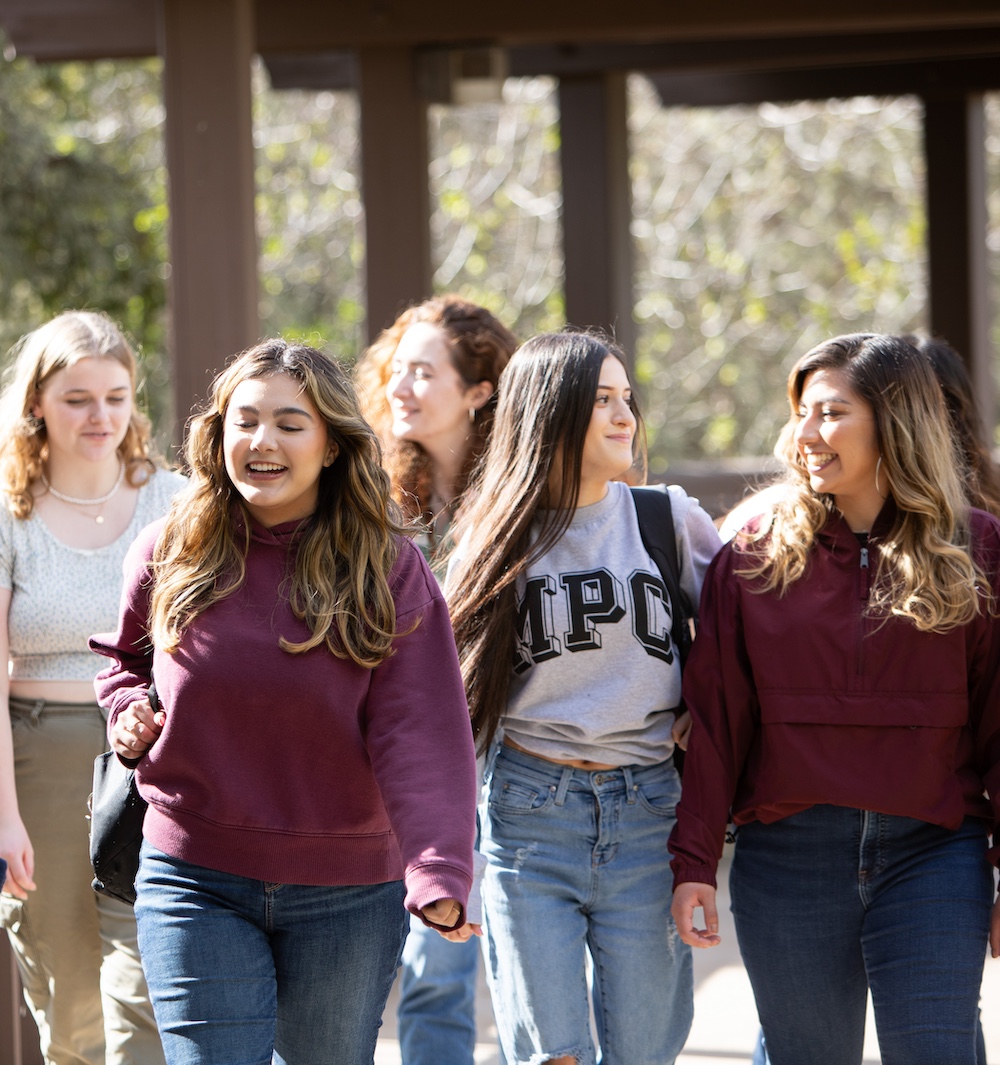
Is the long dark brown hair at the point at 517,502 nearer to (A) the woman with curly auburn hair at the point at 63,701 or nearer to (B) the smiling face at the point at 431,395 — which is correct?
(B) the smiling face at the point at 431,395

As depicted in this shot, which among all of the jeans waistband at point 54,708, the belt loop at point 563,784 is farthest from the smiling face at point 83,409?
the belt loop at point 563,784

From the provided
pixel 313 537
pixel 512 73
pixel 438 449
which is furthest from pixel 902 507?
pixel 512 73

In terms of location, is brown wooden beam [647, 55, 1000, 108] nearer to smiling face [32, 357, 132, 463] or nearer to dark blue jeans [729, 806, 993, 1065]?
smiling face [32, 357, 132, 463]

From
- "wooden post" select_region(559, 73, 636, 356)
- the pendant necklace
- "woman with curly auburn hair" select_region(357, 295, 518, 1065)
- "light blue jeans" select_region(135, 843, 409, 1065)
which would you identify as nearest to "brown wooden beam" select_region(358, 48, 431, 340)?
"wooden post" select_region(559, 73, 636, 356)

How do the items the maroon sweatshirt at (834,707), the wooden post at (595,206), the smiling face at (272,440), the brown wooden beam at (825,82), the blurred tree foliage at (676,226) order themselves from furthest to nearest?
the blurred tree foliage at (676,226)
the brown wooden beam at (825,82)
the wooden post at (595,206)
the maroon sweatshirt at (834,707)
the smiling face at (272,440)

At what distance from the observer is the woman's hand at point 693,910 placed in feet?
8.38

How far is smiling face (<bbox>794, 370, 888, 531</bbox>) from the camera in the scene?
2.67 m

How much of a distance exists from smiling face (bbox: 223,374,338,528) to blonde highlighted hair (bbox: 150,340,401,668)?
2cm

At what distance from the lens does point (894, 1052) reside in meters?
2.42

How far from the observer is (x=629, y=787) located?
2670mm

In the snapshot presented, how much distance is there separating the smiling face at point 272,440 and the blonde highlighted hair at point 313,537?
0.08 ft

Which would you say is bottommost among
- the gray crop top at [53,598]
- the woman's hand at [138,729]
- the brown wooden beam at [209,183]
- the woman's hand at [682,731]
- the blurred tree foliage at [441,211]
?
the woman's hand at [682,731]

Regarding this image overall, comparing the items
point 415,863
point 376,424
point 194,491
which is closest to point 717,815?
point 415,863

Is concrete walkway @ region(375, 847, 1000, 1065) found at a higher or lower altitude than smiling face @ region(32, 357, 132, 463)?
lower
